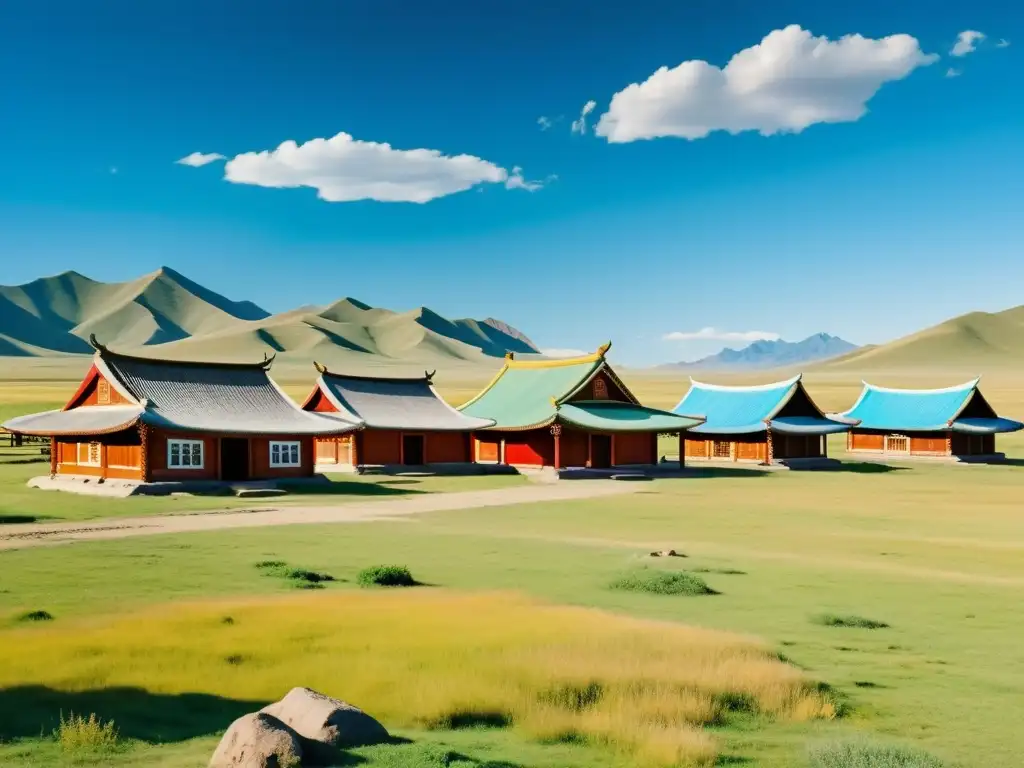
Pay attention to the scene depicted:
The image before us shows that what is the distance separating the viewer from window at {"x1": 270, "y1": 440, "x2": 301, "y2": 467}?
47.3 metres

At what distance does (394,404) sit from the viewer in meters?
61.0

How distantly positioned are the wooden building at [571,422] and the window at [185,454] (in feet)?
61.0

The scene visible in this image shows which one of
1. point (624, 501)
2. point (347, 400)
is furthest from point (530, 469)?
point (624, 501)

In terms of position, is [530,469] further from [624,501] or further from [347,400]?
[624,501]

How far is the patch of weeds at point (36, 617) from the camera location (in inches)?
612

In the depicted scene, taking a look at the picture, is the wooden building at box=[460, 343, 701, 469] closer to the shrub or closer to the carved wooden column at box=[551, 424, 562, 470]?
the carved wooden column at box=[551, 424, 562, 470]

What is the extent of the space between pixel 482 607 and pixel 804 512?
73.1 feet

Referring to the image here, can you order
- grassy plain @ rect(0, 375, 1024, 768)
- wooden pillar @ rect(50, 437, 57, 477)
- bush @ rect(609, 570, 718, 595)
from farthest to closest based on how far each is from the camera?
wooden pillar @ rect(50, 437, 57, 477) < bush @ rect(609, 570, 718, 595) < grassy plain @ rect(0, 375, 1024, 768)

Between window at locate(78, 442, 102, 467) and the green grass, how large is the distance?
7918mm

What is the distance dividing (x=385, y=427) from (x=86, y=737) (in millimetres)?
47104

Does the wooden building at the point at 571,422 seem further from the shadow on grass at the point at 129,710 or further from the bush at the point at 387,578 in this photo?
the shadow on grass at the point at 129,710

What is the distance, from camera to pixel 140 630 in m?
14.7

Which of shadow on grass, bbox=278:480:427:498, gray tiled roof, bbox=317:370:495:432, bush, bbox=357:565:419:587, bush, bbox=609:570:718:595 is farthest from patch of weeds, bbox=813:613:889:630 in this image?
gray tiled roof, bbox=317:370:495:432

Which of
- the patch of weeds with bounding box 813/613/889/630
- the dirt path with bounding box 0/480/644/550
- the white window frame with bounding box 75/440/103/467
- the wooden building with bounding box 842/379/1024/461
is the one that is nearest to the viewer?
the patch of weeds with bounding box 813/613/889/630
